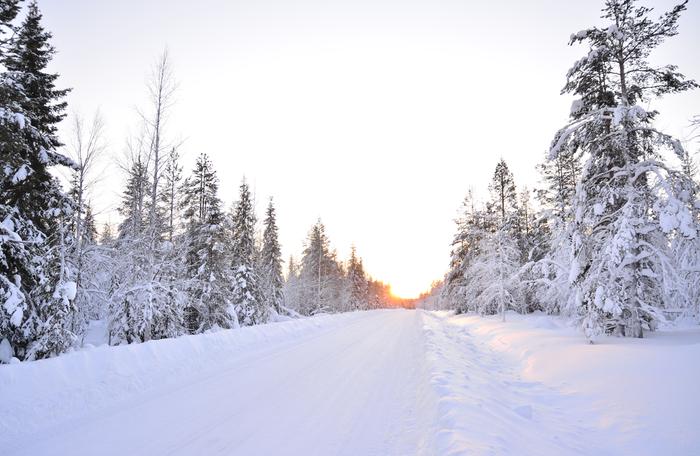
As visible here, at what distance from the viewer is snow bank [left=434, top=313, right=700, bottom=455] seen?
5.02 meters

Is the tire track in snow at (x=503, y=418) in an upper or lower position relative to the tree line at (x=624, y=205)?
lower

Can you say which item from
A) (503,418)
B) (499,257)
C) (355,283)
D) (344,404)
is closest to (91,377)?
(344,404)

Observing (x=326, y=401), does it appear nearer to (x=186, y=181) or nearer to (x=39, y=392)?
(x=39, y=392)

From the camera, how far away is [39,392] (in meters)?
5.66

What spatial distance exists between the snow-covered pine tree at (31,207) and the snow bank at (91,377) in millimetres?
3964

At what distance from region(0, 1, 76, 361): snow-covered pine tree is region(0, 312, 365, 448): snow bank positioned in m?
3.96

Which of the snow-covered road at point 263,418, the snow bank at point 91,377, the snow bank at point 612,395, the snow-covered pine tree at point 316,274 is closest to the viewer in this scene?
the snow-covered road at point 263,418

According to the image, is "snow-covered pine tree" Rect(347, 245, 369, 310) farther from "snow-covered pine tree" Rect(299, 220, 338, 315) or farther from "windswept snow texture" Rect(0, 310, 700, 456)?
"windswept snow texture" Rect(0, 310, 700, 456)

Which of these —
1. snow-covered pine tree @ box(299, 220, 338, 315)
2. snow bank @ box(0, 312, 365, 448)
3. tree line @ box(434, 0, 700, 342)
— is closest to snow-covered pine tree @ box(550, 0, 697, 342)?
tree line @ box(434, 0, 700, 342)

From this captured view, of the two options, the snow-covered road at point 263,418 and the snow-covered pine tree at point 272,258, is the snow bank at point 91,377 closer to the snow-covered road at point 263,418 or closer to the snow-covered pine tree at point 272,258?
the snow-covered road at point 263,418

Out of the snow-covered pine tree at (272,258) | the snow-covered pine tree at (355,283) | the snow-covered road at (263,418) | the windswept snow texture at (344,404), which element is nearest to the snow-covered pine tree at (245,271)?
the snow-covered pine tree at (272,258)

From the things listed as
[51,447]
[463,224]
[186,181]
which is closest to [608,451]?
[51,447]

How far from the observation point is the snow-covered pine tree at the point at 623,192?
10367 millimetres

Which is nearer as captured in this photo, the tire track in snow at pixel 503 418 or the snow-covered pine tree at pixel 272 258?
the tire track in snow at pixel 503 418
